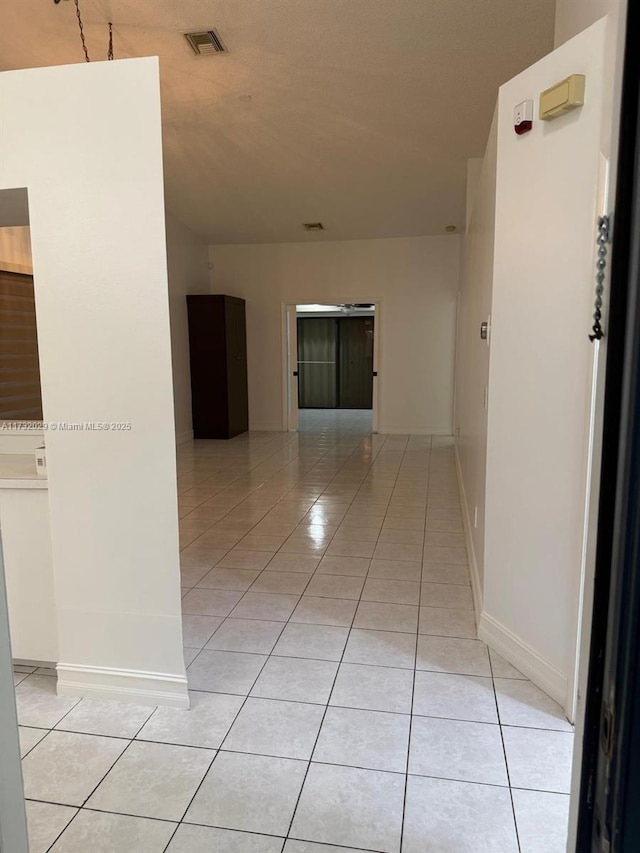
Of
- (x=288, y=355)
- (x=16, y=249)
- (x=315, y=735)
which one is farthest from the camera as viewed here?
(x=288, y=355)

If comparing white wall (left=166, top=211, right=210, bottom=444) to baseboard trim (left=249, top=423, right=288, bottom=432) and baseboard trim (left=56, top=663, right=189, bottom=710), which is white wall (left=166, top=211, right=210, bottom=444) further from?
baseboard trim (left=56, top=663, right=189, bottom=710)

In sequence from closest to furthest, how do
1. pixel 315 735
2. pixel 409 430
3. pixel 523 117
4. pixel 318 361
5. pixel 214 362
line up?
pixel 315 735 → pixel 523 117 → pixel 214 362 → pixel 409 430 → pixel 318 361

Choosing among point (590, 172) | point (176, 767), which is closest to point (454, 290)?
point (590, 172)

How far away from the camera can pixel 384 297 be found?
8.47 metres

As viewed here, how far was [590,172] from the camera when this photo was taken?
1926 millimetres

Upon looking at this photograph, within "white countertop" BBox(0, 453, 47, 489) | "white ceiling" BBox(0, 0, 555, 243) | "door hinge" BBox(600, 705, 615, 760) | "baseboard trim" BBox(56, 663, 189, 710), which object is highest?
"white ceiling" BBox(0, 0, 555, 243)

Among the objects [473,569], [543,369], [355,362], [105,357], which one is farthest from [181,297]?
[543,369]

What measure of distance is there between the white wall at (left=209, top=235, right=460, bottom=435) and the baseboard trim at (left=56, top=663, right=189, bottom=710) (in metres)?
6.86

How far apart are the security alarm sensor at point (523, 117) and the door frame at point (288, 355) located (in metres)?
6.30

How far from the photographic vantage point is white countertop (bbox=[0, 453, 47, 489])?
2207mm

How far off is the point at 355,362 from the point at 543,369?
10525mm

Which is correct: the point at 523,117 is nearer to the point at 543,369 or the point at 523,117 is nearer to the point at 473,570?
the point at 543,369

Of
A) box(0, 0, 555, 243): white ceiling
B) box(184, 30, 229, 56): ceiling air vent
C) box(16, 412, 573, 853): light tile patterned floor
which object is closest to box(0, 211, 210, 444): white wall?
box(0, 0, 555, 243): white ceiling

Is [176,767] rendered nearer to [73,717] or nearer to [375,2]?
[73,717]
